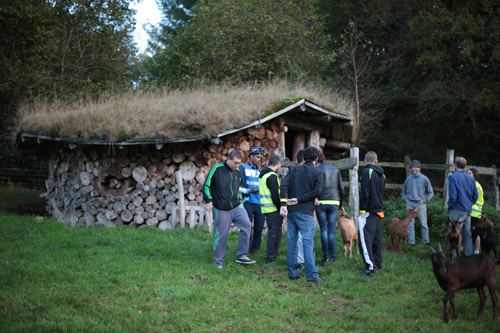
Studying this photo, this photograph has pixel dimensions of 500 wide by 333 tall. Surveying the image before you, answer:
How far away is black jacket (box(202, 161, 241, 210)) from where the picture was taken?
713 cm

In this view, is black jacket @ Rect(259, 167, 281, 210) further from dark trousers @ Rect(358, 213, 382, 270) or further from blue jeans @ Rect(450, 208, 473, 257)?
blue jeans @ Rect(450, 208, 473, 257)

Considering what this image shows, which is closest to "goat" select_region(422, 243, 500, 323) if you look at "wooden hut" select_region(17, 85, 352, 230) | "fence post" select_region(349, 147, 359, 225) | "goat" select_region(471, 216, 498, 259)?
"goat" select_region(471, 216, 498, 259)

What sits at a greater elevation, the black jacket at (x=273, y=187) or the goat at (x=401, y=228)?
the black jacket at (x=273, y=187)

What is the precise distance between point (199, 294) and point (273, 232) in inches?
84.2

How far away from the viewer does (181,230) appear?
10.2m

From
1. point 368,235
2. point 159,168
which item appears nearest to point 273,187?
point 368,235

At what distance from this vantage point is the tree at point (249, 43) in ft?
61.5

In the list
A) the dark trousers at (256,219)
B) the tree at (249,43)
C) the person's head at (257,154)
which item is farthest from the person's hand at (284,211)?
the tree at (249,43)

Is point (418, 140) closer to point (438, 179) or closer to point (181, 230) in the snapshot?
point (438, 179)

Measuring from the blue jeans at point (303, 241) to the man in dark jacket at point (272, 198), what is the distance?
73cm

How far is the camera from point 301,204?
255 inches

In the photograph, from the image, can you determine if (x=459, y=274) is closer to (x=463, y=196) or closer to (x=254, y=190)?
(x=463, y=196)

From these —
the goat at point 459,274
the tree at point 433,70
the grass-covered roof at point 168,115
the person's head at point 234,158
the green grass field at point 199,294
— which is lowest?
the green grass field at point 199,294

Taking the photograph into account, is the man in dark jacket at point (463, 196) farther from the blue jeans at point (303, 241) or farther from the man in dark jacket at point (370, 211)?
the blue jeans at point (303, 241)
